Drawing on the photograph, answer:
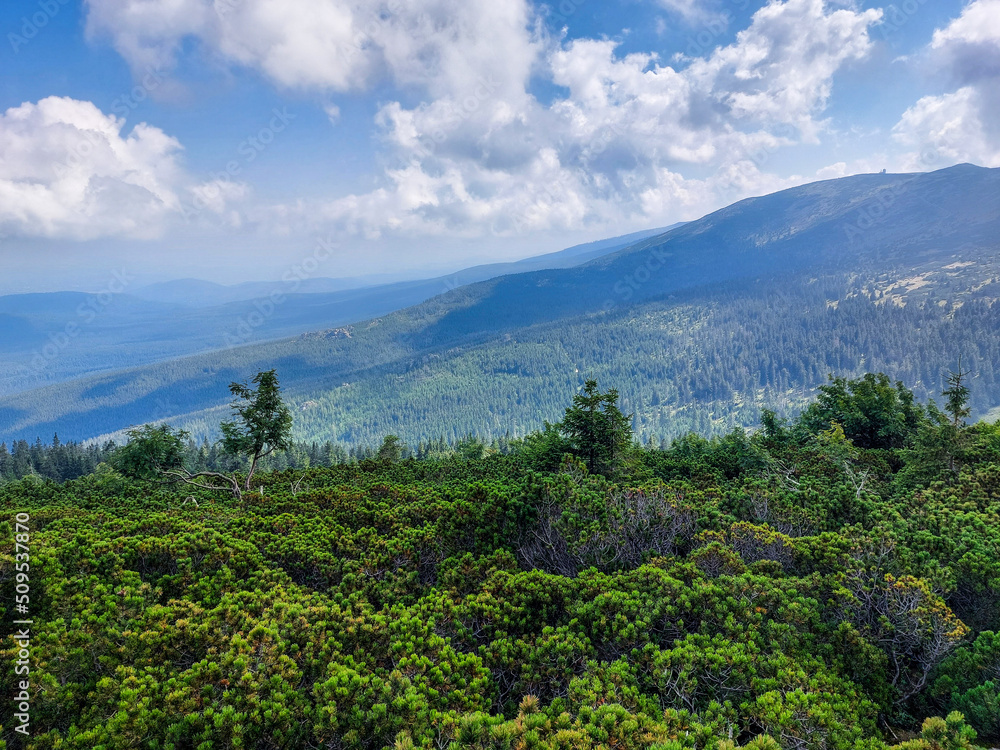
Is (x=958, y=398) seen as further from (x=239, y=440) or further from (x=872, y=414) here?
(x=239, y=440)

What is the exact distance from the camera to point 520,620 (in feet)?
28.5

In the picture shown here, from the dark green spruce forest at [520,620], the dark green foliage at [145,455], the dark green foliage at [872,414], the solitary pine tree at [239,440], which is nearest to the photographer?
the dark green spruce forest at [520,620]

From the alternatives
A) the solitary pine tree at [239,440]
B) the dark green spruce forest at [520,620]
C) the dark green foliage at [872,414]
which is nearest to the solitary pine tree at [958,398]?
the dark green foliage at [872,414]

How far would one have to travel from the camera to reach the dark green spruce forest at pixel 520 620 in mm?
6324

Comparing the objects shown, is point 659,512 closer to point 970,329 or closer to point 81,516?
point 81,516

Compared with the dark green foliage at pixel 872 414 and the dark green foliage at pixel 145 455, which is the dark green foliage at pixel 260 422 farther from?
the dark green foliage at pixel 872 414

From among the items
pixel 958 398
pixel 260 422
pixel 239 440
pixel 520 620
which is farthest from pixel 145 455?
pixel 958 398

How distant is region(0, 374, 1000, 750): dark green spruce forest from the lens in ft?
20.7

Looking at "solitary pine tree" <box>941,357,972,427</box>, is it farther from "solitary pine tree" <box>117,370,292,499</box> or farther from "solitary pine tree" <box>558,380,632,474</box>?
"solitary pine tree" <box>117,370,292,499</box>

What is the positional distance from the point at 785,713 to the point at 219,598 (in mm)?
9294

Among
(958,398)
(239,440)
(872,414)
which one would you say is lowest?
(872,414)

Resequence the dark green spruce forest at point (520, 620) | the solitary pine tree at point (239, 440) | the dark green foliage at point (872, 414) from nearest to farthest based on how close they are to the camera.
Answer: the dark green spruce forest at point (520, 620), the solitary pine tree at point (239, 440), the dark green foliage at point (872, 414)

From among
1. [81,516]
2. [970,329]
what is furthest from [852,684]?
[970,329]

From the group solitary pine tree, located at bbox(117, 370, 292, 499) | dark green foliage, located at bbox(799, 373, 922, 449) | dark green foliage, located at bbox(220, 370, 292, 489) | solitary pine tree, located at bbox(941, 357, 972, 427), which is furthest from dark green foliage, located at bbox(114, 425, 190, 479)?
solitary pine tree, located at bbox(941, 357, 972, 427)
